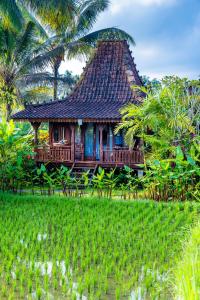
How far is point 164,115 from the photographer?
12469mm

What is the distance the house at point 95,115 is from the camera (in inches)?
598

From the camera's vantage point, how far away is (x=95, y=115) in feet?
49.6

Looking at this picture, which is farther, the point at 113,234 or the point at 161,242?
the point at 113,234

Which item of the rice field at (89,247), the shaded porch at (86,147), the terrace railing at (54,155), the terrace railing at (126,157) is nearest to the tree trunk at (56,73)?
the shaded porch at (86,147)

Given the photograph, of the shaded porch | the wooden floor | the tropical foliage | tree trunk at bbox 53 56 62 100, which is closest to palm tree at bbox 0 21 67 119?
tree trunk at bbox 53 56 62 100

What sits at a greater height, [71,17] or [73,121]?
[71,17]

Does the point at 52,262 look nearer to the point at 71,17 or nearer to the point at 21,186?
the point at 21,186

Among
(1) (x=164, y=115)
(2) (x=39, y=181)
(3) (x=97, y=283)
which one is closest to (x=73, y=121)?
(2) (x=39, y=181)

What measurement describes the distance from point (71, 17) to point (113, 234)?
14186mm

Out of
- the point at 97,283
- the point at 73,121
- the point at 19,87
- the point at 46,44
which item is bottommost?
the point at 97,283

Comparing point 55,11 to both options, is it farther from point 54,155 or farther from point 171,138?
point 171,138

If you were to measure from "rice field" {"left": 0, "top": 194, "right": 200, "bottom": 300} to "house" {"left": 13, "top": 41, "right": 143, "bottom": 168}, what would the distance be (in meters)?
3.92

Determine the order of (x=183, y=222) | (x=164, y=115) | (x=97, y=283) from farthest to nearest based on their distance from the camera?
(x=164, y=115) < (x=183, y=222) < (x=97, y=283)

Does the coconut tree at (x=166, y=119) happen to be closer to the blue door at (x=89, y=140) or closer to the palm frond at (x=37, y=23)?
the blue door at (x=89, y=140)
